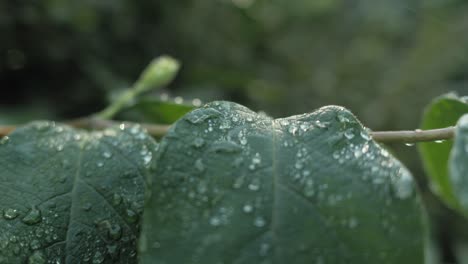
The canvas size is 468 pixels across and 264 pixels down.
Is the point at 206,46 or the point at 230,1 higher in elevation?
the point at 230,1

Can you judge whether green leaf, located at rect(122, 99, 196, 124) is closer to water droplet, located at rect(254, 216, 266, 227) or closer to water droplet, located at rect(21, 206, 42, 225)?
water droplet, located at rect(21, 206, 42, 225)

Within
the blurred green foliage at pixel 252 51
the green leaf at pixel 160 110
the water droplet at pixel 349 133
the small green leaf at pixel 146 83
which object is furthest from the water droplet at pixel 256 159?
the blurred green foliage at pixel 252 51

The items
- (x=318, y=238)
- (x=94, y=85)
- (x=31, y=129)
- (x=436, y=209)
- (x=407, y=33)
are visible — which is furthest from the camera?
(x=407, y=33)

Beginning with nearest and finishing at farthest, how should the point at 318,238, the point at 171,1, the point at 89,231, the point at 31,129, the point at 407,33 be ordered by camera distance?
the point at 318,238, the point at 89,231, the point at 31,129, the point at 171,1, the point at 407,33

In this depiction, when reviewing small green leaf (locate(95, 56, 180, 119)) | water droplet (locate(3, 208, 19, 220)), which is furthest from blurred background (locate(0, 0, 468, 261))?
water droplet (locate(3, 208, 19, 220))

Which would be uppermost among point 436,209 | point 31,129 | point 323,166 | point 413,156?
point 413,156

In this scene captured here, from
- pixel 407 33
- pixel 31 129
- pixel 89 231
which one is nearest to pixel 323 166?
Answer: pixel 89 231

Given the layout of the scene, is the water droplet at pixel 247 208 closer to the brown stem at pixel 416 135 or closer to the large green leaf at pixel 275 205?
the large green leaf at pixel 275 205

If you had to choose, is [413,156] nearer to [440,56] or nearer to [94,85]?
[440,56]

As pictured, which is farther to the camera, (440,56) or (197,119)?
(440,56)
